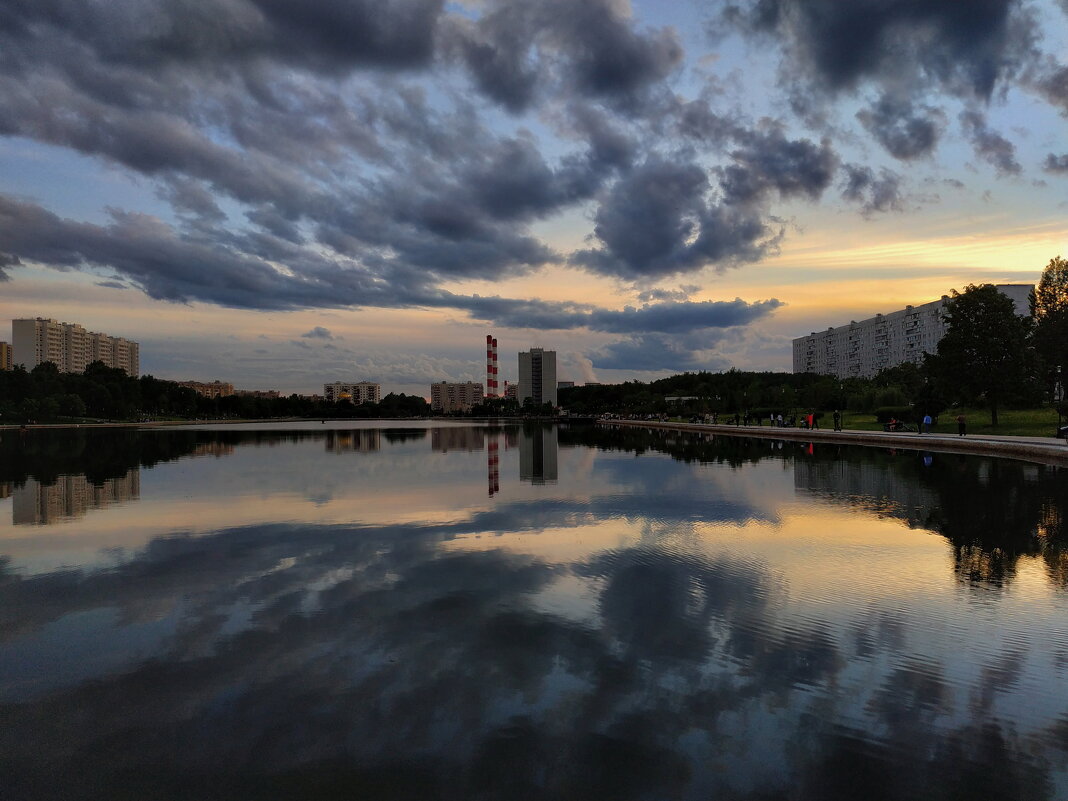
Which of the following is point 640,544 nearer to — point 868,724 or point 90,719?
point 868,724

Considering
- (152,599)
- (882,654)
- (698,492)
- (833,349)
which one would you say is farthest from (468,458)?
(833,349)

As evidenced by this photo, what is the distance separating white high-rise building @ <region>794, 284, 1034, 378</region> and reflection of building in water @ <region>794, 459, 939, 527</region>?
9005cm

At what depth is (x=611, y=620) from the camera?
743 cm

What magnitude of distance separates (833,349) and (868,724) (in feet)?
568

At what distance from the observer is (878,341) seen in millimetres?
138125

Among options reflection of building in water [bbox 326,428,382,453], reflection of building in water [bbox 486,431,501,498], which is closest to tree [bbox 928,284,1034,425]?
reflection of building in water [bbox 486,431,501,498]

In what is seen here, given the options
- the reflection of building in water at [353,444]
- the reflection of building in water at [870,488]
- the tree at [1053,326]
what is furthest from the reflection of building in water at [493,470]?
the tree at [1053,326]

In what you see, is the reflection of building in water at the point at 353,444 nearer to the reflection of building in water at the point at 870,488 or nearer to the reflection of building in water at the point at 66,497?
the reflection of building in water at the point at 66,497

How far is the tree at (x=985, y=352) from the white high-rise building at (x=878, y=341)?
64142 millimetres

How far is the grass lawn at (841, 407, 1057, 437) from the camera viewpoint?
Answer: 1507 inches

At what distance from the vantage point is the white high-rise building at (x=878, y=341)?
4599 inches

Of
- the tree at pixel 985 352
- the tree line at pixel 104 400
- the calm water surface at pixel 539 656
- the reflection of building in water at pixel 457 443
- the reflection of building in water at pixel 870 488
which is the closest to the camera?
the calm water surface at pixel 539 656

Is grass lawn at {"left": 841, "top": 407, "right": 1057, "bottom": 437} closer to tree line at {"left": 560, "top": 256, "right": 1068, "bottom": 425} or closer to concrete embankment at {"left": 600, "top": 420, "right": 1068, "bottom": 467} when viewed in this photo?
tree line at {"left": 560, "top": 256, "right": 1068, "bottom": 425}

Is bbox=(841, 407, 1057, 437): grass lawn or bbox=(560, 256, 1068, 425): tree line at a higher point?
bbox=(560, 256, 1068, 425): tree line
